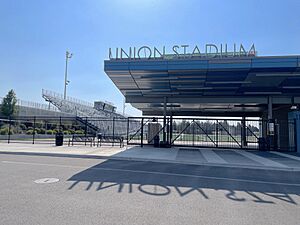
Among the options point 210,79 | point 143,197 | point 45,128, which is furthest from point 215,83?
point 45,128

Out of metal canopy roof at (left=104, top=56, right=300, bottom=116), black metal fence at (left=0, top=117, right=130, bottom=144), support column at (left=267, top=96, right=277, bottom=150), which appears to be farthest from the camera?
black metal fence at (left=0, top=117, right=130, bottom=144)

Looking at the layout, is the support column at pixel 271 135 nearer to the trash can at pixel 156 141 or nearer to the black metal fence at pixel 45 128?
the trash can at pixel 156 141

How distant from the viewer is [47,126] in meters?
42.5

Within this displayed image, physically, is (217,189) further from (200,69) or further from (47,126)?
(47,126)

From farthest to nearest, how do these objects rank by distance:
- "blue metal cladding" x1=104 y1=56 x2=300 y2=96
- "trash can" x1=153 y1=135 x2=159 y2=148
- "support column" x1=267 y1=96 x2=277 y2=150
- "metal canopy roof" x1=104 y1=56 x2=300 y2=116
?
"trash can" x1=153 y1=135 x2=159 y2=148, "support column" x1=267 y1=96 x2=277 y2=150, "metal canopy roof" x1=104 y1=56 x2=300 y2=116, "blue metal cladding" x1=104 y1=56 x2=300 y2=96

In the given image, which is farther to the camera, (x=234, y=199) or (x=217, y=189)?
(x=217, y=189)

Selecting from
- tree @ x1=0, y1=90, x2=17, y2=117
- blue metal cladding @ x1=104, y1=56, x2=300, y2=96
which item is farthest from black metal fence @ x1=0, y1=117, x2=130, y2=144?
blue metal cladding @ x1=104, y1=56, x2=300, y2=96

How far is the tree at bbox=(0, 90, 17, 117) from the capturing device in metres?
38.2

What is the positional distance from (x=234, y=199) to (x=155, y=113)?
3155 cm

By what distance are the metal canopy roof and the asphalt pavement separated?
7660 millimetres

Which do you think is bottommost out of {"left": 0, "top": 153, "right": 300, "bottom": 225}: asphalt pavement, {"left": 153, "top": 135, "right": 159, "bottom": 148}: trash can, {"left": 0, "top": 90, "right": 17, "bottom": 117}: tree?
{"left": 0, "top": 153, "right": 300, "bottom": 225}: asphalt pavement

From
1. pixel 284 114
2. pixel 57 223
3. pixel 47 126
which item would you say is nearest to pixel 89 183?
pixel 57 223

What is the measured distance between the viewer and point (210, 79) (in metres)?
17.9

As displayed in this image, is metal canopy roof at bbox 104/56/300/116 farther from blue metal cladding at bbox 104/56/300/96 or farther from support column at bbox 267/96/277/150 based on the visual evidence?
support column at bbox 267/96/277/150
